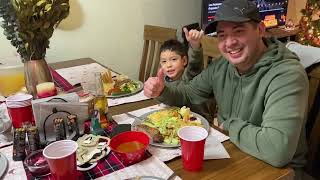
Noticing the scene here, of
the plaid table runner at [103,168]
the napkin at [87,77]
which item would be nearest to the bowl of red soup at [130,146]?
the plaid table runner at [103,168]

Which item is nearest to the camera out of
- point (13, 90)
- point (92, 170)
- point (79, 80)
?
point (92, 170)

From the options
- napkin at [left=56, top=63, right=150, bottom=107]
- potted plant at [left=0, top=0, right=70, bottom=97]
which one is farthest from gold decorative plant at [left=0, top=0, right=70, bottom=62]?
napkin at [left=56, top=63, right=150, bottom=107]

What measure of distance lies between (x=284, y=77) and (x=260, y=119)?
0.22m

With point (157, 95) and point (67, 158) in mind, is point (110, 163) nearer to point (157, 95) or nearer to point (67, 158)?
A: point (67, 158)

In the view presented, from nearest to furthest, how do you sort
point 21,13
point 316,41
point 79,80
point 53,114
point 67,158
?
1. point 67,158
2. point 53,114
3. point 21,13
4. point 79,80
5. point 316,41

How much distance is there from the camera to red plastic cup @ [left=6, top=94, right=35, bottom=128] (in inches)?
46.0

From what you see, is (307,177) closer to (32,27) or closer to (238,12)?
(238,12)

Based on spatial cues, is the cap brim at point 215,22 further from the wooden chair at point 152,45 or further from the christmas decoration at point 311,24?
the christmas decoration at point 311,24

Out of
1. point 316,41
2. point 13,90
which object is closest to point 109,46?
point 13,90

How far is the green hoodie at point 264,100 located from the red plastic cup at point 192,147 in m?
0.20

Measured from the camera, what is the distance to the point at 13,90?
1.60 metres

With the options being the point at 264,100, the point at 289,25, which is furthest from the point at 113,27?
the point at 289,25

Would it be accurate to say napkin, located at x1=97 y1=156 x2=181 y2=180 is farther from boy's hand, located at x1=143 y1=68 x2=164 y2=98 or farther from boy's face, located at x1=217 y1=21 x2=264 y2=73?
boy's face, located at x1=217 y1=21 x2=264 y2=73

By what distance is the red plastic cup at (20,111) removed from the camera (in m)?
1.17
